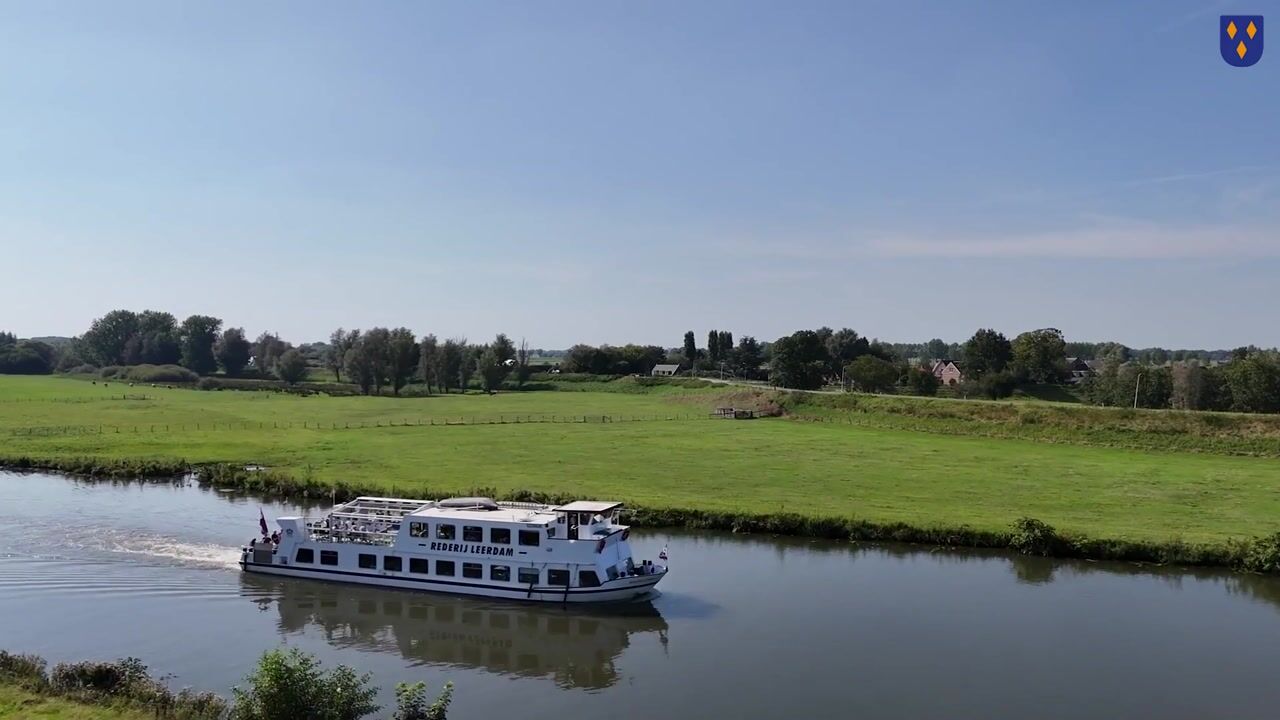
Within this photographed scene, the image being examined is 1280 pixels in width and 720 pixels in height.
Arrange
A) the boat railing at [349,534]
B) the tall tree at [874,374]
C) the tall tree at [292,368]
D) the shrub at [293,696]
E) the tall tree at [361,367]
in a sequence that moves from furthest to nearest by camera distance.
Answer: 1. the tall tree at [292,368]
2. the tall tree at [361,367]
3. the tall tree at [874,374]
4. the boat railing at [349,534]
5. the shrub at [293,696]

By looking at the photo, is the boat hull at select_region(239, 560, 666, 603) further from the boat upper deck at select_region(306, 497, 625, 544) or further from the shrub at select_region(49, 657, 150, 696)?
the shrub at select_region(49, 657, 150, 696)

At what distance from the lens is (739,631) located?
3600 cm

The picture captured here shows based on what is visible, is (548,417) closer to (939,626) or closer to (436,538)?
(436,538)

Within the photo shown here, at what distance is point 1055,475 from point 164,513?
2400 inches

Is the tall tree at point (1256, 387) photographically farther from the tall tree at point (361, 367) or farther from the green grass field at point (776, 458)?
the tall tree at point (361, 367)

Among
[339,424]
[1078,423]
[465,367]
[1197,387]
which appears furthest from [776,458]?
Result: [465,367]

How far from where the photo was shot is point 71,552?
4528 cm

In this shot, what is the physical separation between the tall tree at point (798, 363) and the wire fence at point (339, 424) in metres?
46.2

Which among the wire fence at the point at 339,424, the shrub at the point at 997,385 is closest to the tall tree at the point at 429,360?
the wire fence at the point at 339,424

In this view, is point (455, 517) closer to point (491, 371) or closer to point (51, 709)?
point (51, 709)

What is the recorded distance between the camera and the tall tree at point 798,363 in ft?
521

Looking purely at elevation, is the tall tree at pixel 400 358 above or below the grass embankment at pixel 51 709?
above

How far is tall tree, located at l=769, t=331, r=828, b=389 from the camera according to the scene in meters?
159

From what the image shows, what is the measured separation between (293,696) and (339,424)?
82860 millimetres
